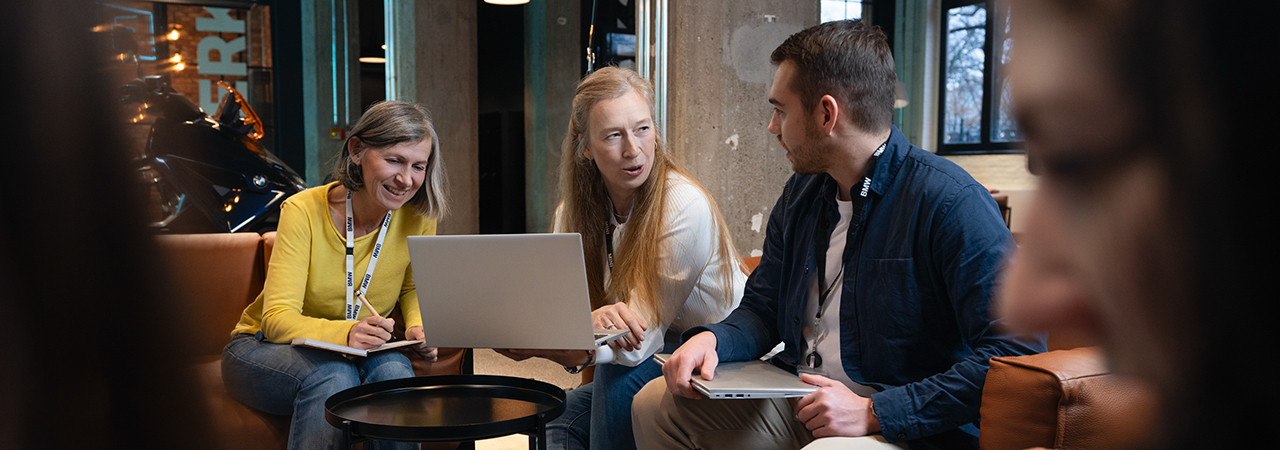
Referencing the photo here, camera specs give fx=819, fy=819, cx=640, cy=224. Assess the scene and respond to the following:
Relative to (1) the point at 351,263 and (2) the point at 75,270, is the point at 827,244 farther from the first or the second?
(2) the point at 75,270

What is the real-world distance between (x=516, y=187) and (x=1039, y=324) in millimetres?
6949

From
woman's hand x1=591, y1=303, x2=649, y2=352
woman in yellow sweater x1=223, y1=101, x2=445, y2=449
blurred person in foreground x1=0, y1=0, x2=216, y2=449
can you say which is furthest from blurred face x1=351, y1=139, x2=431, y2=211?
blurred person in foreground x1=0, y1=0, x2=216, y2=449

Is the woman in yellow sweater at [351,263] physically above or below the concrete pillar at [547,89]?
below

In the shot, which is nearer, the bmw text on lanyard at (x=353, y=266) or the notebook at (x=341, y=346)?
the notebook at (x=341, y=346)

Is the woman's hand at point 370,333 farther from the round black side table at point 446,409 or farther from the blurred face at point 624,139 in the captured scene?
the blurred face at point 624,139

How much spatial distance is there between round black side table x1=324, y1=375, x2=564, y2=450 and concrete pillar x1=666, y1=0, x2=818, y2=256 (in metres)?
2.22

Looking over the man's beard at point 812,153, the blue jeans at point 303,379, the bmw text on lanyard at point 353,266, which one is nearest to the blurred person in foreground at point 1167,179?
the man's beard at point 812,153

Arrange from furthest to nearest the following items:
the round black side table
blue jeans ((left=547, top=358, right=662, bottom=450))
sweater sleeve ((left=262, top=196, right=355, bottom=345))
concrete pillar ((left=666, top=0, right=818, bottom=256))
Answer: concrete pillar ((left=666, top=0, right=818, bottom=256)) < sweater sleeve ((left=262, top=196, right=355, bottom=345)) < blue jeans ((left=547, top=358, right=662, bottom=450)) < the round black side table

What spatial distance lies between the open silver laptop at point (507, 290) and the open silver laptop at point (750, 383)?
0.22m

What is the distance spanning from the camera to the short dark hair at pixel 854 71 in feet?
5.47

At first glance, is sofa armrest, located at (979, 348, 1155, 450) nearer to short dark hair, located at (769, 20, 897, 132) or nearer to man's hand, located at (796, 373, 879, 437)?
man's hand, located at (796, 373, 879, 437)

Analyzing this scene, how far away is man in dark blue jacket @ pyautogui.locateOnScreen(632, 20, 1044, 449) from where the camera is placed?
1.41 metres

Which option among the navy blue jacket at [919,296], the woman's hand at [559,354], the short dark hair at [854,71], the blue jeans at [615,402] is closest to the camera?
the navy blue jacket at [919,296]

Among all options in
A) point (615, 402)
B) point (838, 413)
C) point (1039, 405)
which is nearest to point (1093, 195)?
point (1039, 405)
